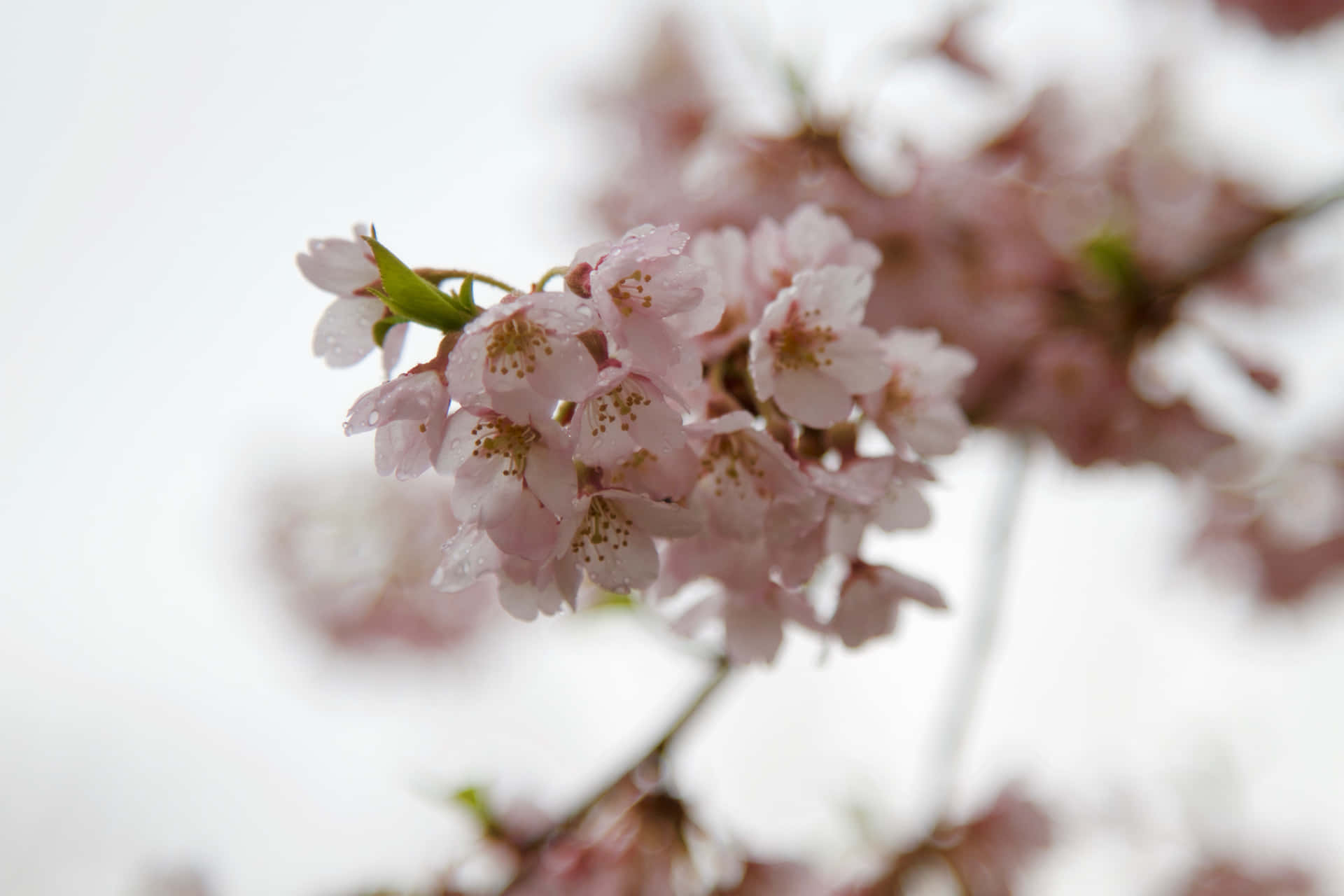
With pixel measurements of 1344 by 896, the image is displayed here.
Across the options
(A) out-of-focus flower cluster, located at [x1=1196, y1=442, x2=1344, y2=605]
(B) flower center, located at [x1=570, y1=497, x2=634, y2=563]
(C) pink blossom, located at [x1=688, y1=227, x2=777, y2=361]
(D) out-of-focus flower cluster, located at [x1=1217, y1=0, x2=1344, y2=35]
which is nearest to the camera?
(B) flower center, located at [x1=570, y1=497, x2=634, y2=563]

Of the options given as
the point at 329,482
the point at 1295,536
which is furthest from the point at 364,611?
the point at 1295,536

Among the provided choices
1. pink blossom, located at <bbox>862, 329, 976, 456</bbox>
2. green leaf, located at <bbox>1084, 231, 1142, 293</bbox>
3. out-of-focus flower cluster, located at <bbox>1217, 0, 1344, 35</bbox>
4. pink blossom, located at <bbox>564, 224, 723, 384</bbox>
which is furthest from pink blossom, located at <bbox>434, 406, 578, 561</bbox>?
out-of-focus flower cluster, located at <bbox>1217, 0, 1344, 35</bbox>

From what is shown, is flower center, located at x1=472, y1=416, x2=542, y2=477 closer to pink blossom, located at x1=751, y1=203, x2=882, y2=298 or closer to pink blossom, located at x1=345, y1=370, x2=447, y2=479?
A: pink blossom, located at x1=345, y1=370, x2=447, y2=479

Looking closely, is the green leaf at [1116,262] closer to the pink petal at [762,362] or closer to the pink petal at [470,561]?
the pink petal at [762,362]

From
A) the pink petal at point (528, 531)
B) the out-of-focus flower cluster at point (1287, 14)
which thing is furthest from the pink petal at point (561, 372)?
the out-of-focus flower cluster at point (1287, 14)

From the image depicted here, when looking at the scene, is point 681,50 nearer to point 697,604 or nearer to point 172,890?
point 697,604

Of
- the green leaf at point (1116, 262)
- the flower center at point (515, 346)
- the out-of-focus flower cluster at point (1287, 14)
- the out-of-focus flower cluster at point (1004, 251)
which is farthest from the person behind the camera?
the out-of-focus flower cluster at point (1287, 14)

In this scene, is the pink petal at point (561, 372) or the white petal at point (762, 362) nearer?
the pink petal at point (561, 372)

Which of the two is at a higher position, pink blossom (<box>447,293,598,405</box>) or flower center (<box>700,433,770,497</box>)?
pink blossom (<box>447,293,598,405</box>)

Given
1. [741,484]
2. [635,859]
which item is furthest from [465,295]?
[635,859]
